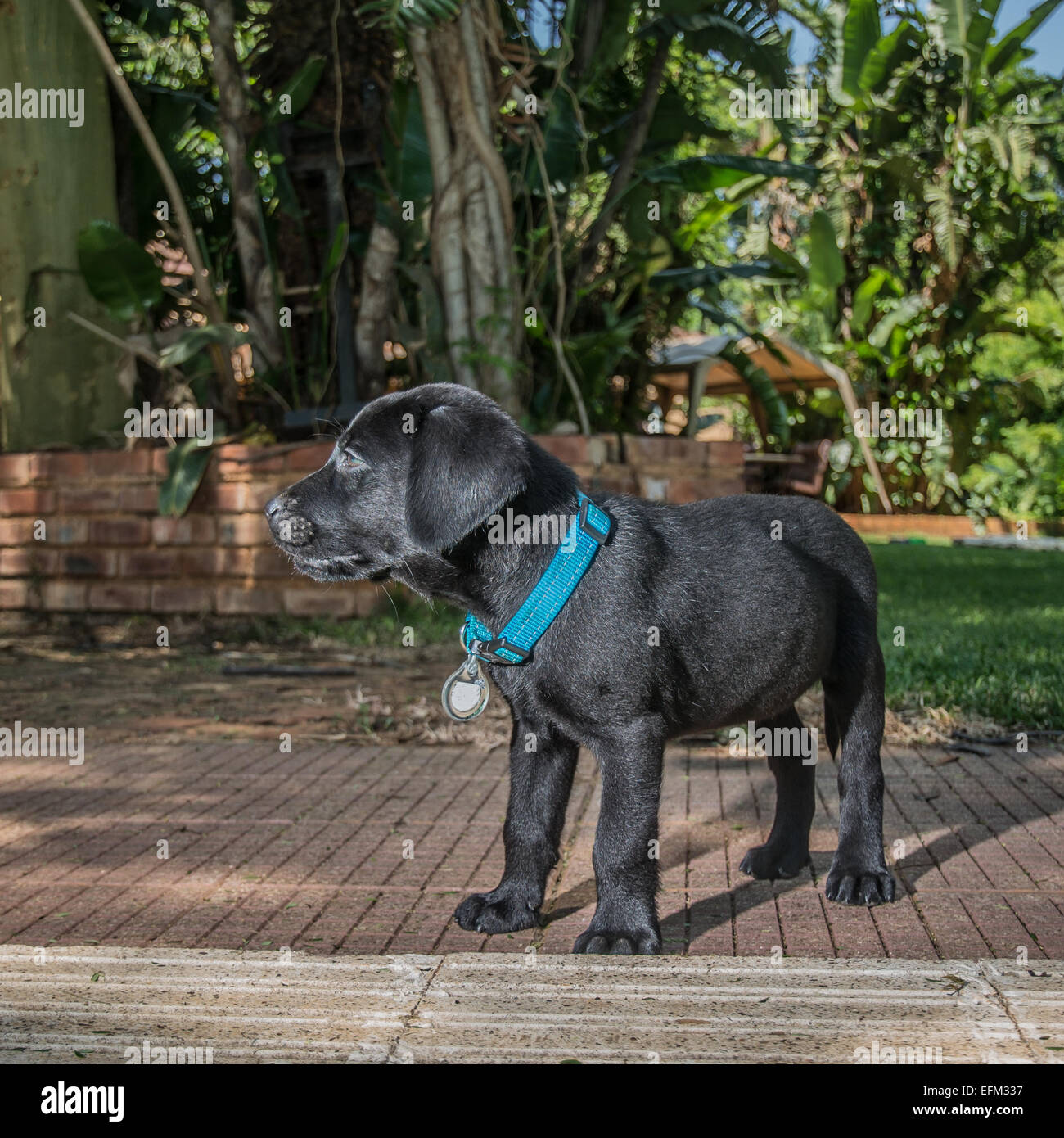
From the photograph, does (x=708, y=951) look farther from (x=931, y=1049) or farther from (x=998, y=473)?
(x=998, y=473)

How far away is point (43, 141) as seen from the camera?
36.2ft

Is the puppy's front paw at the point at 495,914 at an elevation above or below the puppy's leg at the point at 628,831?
below

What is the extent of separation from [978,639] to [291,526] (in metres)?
6.20

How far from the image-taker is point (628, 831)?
3467mm

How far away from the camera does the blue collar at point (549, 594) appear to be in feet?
11.4

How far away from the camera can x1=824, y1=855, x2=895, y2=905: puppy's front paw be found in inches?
154

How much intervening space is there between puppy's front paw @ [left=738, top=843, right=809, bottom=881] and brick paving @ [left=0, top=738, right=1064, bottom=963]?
47mm

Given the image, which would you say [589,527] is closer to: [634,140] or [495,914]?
[495,914]

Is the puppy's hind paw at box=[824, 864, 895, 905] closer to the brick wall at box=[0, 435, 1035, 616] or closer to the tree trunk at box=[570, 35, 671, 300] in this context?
the brick wall at box=[0, 435, 1035, 616]

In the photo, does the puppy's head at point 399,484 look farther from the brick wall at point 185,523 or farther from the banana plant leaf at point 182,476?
the banana plant leaf at point 182,476

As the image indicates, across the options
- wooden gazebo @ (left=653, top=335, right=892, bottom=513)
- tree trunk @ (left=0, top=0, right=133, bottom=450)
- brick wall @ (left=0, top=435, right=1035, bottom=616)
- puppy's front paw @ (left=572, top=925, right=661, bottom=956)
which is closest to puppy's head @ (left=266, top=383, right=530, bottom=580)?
puppy's front paw @ (left=572, top=925, right=661, bottom=956)

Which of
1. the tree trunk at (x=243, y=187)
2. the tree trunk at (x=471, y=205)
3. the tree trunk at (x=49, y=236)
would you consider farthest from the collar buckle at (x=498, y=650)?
the tree trunk at (x=49, y=236)

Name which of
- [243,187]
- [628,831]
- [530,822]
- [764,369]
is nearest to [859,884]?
[628,831]

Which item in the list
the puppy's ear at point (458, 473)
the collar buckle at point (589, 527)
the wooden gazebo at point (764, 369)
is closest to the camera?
the puppy's ear at point (458, 473)
